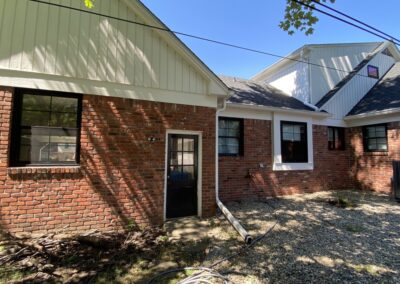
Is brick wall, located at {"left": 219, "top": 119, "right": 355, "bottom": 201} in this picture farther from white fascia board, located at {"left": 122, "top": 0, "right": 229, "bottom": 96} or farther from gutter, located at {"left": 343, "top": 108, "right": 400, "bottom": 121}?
white fascia board, located at {"left": 122, "top": 0, "right": 229, "bottom": 96}

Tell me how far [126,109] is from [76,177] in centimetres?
185

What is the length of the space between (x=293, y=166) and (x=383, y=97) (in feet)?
19.0

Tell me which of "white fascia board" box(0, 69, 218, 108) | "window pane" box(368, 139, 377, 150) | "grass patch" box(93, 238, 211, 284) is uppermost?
"white fascia board" box(0, 69, 218, 108)

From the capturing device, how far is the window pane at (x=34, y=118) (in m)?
4.69

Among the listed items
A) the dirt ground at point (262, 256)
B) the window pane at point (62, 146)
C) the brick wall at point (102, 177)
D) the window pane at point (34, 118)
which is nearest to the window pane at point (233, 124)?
the brick wall at point (102, 177)

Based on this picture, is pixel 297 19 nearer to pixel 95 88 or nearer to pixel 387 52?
pixel 95 88

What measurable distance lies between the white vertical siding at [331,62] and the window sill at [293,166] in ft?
11.1

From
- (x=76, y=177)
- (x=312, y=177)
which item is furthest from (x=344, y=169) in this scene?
(x=76, y=177)

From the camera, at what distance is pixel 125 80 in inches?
210

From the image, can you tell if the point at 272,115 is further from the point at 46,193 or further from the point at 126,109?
the point at 46,193

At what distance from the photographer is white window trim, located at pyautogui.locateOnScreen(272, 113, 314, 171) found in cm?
875

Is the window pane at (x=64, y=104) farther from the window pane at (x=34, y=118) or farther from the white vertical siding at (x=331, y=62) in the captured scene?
the white vertical siding at (x=331, y=62)

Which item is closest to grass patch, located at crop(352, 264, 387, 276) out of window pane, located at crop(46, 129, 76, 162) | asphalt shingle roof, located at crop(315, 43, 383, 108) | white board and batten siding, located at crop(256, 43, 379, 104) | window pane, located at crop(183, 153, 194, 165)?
window pane, located at crop(183, 153, 194, 165)

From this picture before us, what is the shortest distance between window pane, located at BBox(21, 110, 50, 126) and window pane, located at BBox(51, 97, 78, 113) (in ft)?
0.71
